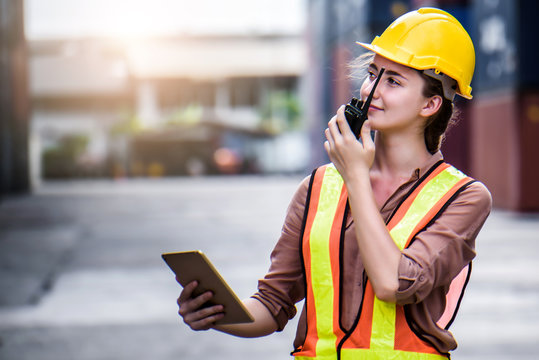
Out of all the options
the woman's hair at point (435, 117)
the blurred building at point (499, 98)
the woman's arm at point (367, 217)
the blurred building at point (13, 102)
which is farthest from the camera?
the blurred building at point (13, 102)

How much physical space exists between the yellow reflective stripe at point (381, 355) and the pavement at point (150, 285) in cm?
393

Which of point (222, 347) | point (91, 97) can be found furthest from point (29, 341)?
point (91, 97)

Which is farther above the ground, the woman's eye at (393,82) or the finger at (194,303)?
the woman's eye at (393,82)

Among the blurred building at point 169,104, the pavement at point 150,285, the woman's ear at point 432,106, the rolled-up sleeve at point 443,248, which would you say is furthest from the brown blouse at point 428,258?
the blurred building at point 169,104

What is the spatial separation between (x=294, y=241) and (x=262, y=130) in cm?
5347

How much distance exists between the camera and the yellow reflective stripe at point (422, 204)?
206 cm

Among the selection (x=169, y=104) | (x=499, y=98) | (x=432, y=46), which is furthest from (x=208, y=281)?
(x=169, y=104)

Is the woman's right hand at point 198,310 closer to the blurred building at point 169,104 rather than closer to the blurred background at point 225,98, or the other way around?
the blurred background at point 225,98

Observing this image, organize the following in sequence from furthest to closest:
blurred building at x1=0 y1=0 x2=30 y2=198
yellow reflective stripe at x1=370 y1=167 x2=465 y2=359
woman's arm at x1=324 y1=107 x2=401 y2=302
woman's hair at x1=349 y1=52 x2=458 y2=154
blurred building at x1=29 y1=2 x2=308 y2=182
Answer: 1. blurred building at x1=29 y1=2 x2=308 y2=182
2. blurred building at x1=0 y1=0 x2=30 y2=198
3. woman's hair at x1=349 y1=52 x2=458 y2=154
4. yellow reflective stripe at x1=370 y1=167 x2=465 y2=359
5. woman's arm at x1=324 y1=107 x2=401 y2=302

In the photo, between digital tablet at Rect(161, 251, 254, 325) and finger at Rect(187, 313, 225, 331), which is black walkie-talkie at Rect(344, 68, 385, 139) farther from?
finger at Rect(187, 313, 225, 331)

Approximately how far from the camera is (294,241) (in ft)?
7.44

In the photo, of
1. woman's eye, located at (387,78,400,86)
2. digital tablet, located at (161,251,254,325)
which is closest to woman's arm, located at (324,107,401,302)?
woman's eye, located at (387,78,400,86)

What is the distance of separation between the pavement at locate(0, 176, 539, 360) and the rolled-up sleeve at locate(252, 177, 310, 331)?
364 cm

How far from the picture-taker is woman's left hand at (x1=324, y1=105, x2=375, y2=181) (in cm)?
Answer: 197
